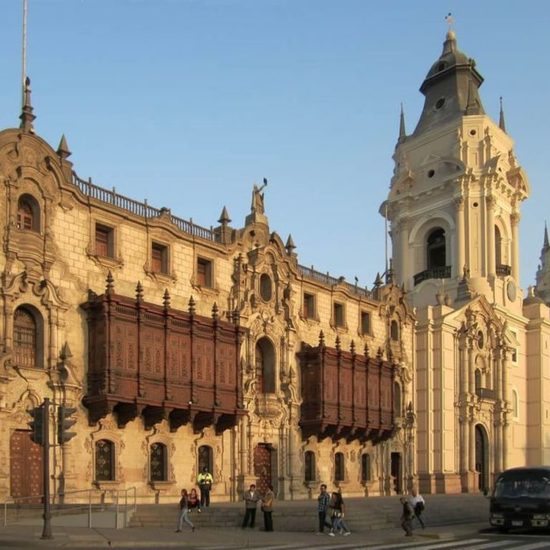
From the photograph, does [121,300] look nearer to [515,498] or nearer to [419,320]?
[515,498]

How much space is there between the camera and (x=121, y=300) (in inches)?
1391

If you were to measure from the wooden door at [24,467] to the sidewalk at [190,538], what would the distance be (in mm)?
5635

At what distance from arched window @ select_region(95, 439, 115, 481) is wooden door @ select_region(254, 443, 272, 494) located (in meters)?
8.98

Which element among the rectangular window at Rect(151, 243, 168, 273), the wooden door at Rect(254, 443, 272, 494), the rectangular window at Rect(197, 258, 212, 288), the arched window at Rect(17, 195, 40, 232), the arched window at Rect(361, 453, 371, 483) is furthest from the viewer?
the arched window at Rect(361, 453, 371, 483)

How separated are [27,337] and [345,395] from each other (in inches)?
747

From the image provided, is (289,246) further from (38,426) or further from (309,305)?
(38,426)

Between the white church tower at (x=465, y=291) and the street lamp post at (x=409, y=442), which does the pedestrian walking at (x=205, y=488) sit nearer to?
the street lamp post at (x=409, y=442)

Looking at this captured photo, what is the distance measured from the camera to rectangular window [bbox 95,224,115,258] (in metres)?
36.8

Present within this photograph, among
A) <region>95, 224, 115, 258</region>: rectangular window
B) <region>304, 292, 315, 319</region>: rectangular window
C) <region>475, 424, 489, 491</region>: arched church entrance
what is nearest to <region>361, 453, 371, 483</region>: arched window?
<region>304, 292, 315, 319</region>: rectangular window

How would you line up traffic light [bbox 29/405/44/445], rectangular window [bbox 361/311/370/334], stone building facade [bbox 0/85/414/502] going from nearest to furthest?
1. traffic light [bbox 29/405/44/445]
2. stone building facade [bbox 0/85/414/502]
3. rectangular window [bbox 361/311/370/334]

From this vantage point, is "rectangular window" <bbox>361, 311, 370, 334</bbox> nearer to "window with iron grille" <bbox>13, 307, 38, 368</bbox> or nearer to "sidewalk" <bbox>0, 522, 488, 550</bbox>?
"sidewalk" <bbox>0, 522, 488, 550</bbox>

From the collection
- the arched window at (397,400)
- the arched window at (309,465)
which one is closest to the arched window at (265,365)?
the arched window at (309,465)

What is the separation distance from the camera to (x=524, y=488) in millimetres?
29531

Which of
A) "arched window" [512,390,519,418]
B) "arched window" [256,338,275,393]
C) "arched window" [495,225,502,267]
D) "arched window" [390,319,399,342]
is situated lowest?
"arched window" [512,390,519,418]
